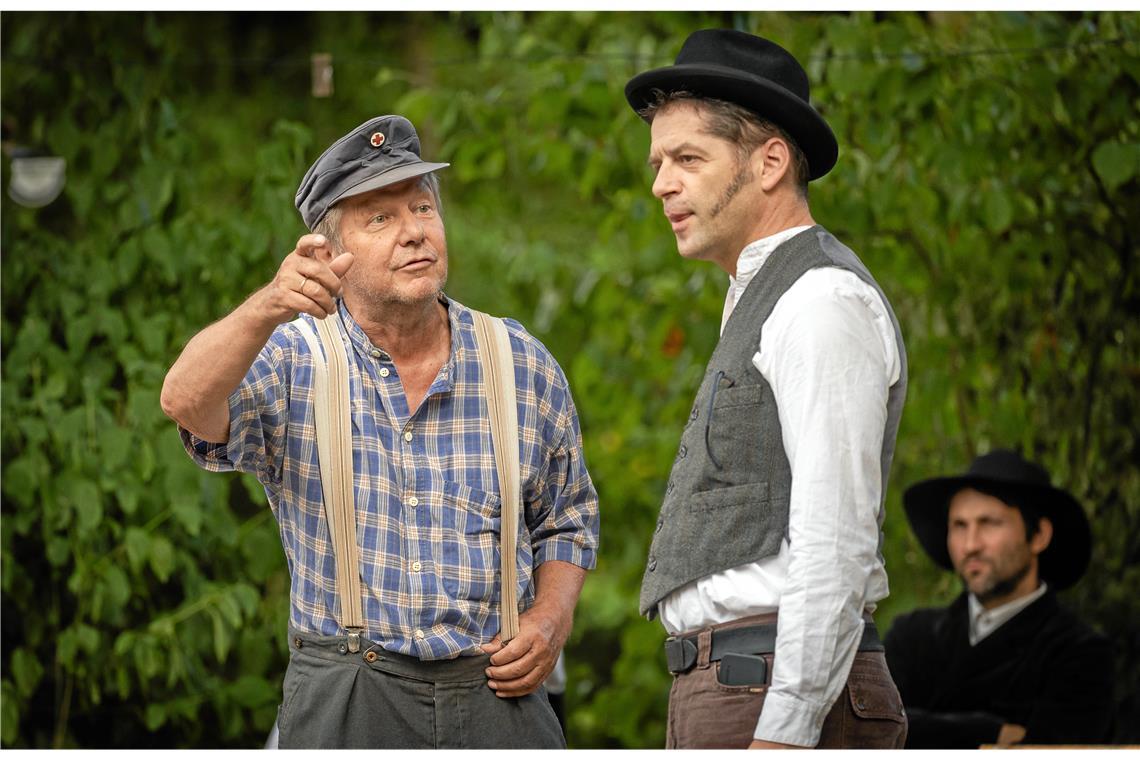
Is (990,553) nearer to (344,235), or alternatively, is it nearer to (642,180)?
(642,180)

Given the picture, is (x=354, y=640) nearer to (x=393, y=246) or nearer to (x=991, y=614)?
(x=393, y=246)

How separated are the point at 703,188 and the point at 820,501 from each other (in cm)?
51

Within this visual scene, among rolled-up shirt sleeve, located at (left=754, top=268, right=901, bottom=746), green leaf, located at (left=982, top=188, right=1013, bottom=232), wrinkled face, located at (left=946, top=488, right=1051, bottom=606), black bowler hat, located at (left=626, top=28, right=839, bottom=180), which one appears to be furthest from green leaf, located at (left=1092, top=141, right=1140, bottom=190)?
rolled-up shirt sleeve, located at (left=754, top=268, right=901, bottom=746)

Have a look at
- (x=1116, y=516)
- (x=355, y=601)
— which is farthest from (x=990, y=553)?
(x=355, y=601)

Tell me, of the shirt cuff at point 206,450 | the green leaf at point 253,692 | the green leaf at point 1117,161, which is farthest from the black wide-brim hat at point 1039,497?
the shirt cuff at point 206,450

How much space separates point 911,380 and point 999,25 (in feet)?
3.61

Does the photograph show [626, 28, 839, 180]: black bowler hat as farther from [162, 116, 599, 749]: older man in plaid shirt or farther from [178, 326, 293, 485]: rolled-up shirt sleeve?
[178, 326, 293, 485]: rolled-up shirt sleeve

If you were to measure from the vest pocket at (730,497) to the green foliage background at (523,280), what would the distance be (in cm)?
221

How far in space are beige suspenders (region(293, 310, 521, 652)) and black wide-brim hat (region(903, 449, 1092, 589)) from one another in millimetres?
2248

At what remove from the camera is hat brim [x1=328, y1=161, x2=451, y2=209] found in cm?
205

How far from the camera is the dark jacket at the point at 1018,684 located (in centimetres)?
387

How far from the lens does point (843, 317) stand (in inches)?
74.6

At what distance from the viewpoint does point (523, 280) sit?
4934 mm

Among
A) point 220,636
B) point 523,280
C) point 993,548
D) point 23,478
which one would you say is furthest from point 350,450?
point 523,280
